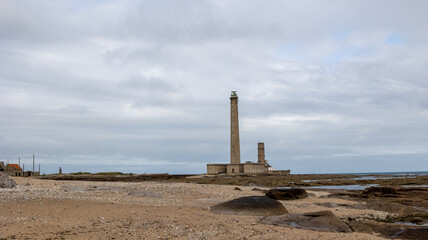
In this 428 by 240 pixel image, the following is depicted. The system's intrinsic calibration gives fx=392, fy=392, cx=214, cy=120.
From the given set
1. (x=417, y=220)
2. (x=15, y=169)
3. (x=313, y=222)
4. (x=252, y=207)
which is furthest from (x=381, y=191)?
(x=15, y=169)

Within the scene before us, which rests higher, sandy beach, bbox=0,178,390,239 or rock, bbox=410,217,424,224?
sandy beach, bbox=0,178,390,239

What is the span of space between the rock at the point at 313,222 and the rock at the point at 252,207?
109 cm

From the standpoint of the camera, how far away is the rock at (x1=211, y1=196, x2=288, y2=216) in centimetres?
1603

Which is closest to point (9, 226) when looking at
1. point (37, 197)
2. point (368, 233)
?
point (37, 197)

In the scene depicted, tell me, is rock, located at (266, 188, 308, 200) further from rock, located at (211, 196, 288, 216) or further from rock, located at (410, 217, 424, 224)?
rock, located at (410, 217, 424, 224)

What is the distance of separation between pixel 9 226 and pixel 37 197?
A: 5.21 metres

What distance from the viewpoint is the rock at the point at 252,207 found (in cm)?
1603

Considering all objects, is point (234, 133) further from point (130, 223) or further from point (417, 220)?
point (130, 223)

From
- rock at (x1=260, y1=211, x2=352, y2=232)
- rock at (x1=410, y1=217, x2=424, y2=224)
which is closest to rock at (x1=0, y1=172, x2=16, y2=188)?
rock at (x1=260, y1=211, x2=352, y2=232)

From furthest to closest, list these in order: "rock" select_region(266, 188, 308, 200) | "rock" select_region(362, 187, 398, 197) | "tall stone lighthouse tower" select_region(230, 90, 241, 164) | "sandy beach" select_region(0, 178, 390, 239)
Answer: "tall stone lighthouse tower" select_region(230, 90, 241, 164)
"rock" select_region(362, 187, 398, 197)
"rock" select_region(266, 188, 308, 200)
"sandy beach" select_region(0, 178, 390, 239)

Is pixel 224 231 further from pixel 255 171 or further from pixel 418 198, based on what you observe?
pixel 255 171

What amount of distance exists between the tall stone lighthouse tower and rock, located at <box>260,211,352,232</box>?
62187 mm

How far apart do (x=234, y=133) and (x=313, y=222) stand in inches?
2495

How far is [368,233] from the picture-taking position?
1332 cm
